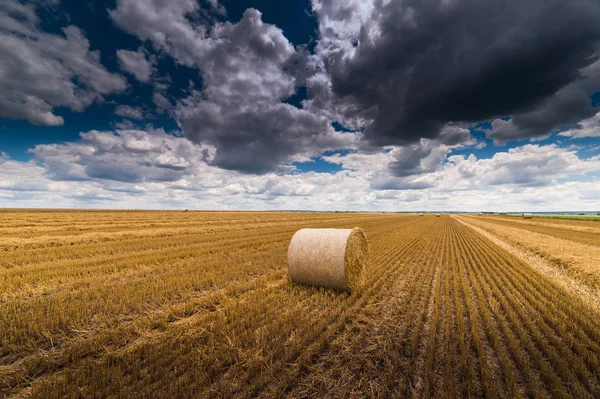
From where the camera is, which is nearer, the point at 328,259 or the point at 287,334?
the point at 287,334

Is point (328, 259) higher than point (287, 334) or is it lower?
higher

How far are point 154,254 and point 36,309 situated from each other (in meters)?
6.64

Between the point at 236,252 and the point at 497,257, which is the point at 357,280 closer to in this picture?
the point at 236,252

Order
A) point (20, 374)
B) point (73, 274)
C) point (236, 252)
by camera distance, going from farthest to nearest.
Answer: point (236, 252) < point (73, 274) < point (20, 374)

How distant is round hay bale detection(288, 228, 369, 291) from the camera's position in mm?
7880

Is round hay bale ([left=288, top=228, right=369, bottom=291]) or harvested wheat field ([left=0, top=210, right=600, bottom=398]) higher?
round hay bale ([left=288, top=228, right=369, bottom=291])

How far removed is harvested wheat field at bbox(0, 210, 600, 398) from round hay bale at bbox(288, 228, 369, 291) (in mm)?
393

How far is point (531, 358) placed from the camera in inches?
181

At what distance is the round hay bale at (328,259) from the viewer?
7880 mm

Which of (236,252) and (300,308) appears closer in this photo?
(300,308)

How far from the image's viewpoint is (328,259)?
809 centimetres

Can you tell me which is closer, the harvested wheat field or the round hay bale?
the harvested wheat field

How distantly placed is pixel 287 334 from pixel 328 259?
3.17 metres

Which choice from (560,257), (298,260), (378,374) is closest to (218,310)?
(298,260)
